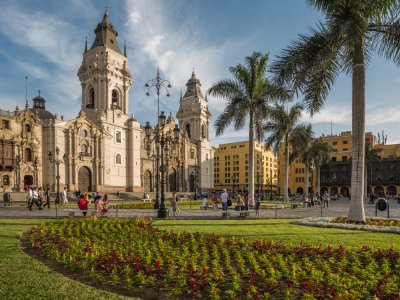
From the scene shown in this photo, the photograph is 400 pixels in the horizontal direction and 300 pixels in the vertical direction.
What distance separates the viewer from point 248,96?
24422mm

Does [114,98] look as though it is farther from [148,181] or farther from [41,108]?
[148,181]

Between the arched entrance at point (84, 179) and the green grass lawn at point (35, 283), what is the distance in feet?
140

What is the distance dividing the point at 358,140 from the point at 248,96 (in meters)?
11.8

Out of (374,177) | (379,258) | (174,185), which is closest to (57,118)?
(174,185)

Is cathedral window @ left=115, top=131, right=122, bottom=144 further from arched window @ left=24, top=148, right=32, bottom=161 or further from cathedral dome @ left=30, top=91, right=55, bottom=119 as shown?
arched window @ left=24, top=148, right=32, bottom=161

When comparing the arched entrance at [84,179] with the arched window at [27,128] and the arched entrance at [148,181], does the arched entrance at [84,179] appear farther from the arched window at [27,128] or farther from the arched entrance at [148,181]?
the arched entrance at [148,181]

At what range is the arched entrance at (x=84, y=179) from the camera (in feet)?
160

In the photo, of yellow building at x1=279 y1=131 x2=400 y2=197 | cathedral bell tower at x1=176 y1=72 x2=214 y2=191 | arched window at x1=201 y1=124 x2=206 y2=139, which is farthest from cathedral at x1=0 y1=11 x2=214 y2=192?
yellow building at x1=279 y1=131 x2=400 y2=197

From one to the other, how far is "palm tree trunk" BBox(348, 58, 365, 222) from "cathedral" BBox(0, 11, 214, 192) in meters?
31.9

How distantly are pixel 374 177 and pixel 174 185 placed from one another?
4388cm

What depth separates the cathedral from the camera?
4181 cm

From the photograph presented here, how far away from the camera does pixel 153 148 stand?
62.4 m

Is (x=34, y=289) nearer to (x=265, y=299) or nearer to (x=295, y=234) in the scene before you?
(x=265, y=299)

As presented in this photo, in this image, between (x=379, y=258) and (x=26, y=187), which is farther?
(x=26, y=187)
